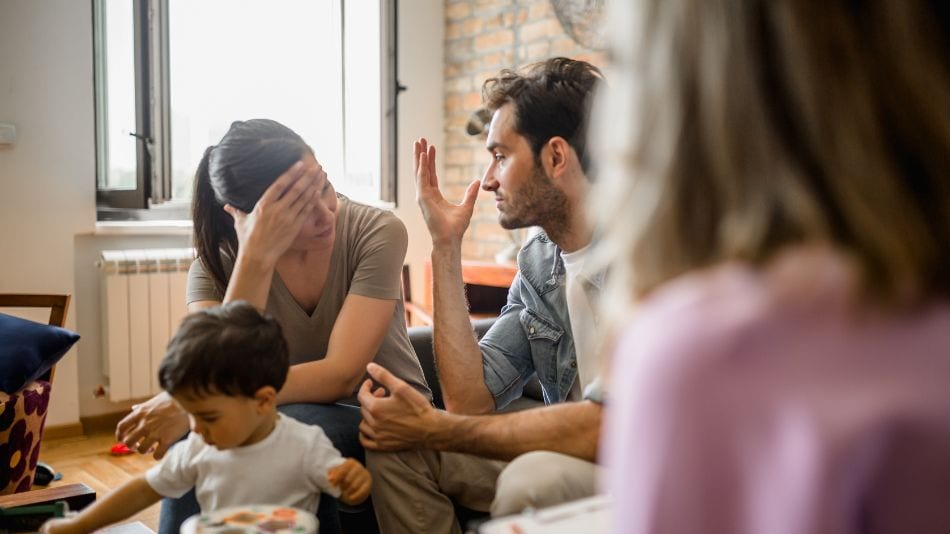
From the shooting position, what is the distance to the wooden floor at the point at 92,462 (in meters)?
2.90

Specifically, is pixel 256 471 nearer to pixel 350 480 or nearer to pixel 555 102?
pixel 350 480

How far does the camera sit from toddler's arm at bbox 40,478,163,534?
1.23 meters

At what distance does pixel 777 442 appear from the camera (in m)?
0.43

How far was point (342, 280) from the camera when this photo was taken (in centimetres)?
173

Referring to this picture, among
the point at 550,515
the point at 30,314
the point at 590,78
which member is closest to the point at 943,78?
the point at 550,515

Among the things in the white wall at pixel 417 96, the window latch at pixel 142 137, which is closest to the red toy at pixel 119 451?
the window latch at pixel 142 137

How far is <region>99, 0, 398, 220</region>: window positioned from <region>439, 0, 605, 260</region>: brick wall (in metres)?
0.35

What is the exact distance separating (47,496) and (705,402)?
4.59 feet

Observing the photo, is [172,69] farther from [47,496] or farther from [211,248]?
[47,496]

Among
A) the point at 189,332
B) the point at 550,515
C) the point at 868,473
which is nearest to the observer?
the point at 868,473

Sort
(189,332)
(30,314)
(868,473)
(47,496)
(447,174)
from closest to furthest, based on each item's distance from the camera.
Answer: (868,473) → (189,332) → (47,496) → (30,314) → (447,174)

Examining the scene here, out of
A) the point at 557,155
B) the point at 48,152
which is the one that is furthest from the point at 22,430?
the point at 557,155

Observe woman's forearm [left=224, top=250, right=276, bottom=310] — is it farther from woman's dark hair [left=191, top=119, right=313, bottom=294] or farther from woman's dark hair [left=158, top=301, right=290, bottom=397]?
woman's dark hair [left=158, top=301, right=290, bottom=397]

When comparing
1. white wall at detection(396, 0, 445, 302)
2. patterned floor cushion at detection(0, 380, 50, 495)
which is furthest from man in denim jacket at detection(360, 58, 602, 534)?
white wall at detection(396, 0, 445, 302)
